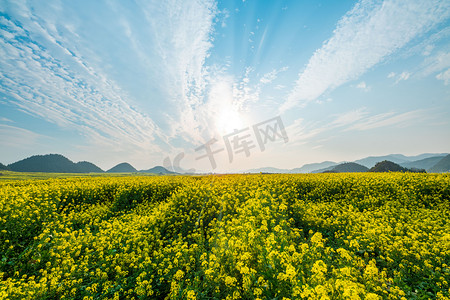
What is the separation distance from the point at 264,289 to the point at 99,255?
463 cm

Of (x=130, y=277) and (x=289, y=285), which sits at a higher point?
(x=130, y=277)

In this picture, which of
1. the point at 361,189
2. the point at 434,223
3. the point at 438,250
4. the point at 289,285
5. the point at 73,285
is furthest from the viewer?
the point at 361,189

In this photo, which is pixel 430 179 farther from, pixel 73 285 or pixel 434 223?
pixel 73 285

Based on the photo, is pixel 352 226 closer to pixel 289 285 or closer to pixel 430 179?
pixel 289 285

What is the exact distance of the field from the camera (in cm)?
374

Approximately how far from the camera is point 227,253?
4.29 m

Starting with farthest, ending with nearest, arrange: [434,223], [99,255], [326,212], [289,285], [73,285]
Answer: [326,212] → [434,223] → [99,255] → [73,285] → [289,285]

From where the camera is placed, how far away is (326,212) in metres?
8.88

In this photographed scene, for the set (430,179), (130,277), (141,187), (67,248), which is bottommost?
(430,179)

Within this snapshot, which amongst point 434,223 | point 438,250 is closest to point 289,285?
point 438,250

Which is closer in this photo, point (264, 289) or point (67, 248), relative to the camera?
point (264, 289)

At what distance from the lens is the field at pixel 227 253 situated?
147 inches

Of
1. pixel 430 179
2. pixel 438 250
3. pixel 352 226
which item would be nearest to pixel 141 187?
pixel 352 226

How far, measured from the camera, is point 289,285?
352 cm
